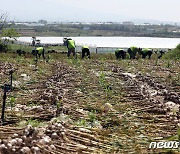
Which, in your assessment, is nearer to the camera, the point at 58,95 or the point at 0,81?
the point at 58,95

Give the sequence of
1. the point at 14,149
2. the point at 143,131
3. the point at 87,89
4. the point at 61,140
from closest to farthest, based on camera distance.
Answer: the point at 14,149
the point at 61,140
the point at 143,131
the point at 87,89

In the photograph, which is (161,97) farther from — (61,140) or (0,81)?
(0,81)

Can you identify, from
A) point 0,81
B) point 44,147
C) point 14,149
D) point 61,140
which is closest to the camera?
point 14,149

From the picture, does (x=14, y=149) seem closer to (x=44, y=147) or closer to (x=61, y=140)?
(x=44, y=147)

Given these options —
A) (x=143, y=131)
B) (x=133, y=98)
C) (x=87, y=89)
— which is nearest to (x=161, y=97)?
(x=133, y=98)

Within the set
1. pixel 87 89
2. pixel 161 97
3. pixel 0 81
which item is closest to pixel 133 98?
pixel 161 97

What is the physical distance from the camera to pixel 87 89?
47.5 feet

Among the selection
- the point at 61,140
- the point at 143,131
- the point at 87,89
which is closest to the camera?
the point at 61,140

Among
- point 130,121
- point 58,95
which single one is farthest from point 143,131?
point 58,95

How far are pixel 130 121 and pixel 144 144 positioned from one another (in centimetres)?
203

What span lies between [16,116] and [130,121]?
108 inches

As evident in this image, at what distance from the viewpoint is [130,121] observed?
937cm

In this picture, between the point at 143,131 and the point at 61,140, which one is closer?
the point at 61,140

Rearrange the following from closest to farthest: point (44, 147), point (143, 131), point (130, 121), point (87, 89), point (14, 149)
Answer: point (14, 149) → point (44, 147) → point (143, 131) → point (130, 121) → point (87, 89)
